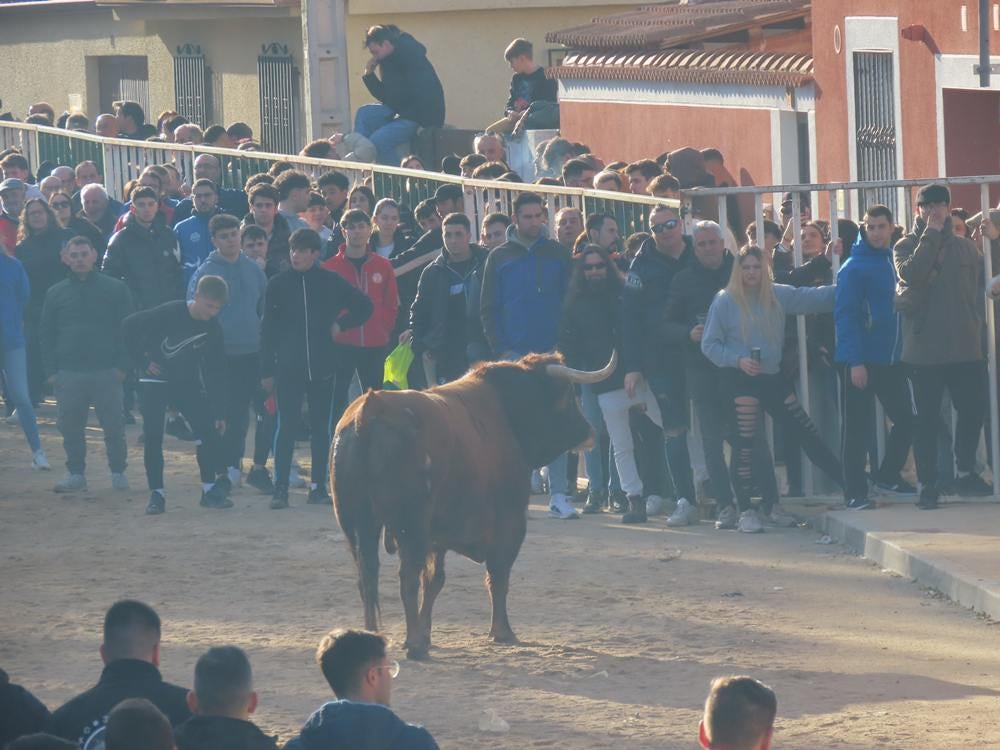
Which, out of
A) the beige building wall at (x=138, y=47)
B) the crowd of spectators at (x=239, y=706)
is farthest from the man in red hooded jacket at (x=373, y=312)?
the beige building wall at (x=138, y=47)

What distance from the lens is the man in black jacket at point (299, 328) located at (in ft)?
43.7

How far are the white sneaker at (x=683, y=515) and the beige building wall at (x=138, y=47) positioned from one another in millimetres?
18436

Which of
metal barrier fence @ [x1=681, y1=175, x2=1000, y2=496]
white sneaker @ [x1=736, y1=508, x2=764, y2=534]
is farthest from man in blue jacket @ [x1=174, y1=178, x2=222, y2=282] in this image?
white sneaker @ [x1=736, y1=508, x2=764, y2=534]

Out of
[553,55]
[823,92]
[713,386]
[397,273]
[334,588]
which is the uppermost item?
[553,55]

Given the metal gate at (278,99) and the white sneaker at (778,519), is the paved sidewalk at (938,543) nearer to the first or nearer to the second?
the white sneaker at (778,519)

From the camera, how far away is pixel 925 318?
1198cm

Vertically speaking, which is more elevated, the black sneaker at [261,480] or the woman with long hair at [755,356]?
the woman with long hair at [755,356]

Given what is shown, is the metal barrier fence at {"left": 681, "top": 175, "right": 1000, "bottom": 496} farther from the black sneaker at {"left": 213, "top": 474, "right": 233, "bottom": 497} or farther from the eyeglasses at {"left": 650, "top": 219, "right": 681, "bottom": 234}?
the black sneaker at {"left": 213, "top": 474, "right": 233, "bottom": 497}

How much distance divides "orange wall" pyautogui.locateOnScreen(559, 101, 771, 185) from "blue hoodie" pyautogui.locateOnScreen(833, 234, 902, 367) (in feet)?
27.7

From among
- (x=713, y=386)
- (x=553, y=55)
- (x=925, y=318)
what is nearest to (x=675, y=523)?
(x=713, y=386)

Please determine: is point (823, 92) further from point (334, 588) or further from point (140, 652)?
point (140, 652)

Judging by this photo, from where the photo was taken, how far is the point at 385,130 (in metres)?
21.5

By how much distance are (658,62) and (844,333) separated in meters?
10.6

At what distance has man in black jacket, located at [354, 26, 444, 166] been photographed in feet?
70.1
